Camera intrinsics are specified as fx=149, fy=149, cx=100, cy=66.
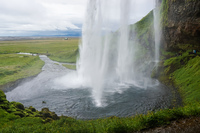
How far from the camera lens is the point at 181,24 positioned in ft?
125

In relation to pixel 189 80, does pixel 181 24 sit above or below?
above

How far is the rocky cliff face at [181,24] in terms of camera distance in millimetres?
34062

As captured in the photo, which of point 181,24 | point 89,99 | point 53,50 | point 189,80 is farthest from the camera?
point 53,50

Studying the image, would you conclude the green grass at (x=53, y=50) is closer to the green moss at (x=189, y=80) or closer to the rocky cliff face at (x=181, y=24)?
the rocky cliff face at (x=181, y=24)

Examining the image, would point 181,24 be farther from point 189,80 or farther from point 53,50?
point 53,50

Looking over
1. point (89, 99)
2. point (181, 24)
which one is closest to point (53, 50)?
point (181, 24)

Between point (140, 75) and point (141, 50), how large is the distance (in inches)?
580

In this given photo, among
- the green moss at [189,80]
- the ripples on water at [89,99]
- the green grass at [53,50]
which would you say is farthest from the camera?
the green grass at [53,50]

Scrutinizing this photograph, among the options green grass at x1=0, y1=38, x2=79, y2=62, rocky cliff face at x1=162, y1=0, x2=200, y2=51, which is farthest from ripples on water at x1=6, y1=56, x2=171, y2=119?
green grass at x1=0, y1=38, x2=79, y2=62

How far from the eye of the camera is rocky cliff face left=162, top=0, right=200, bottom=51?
112 feet

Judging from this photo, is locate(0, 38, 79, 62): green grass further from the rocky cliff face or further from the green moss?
the green moss

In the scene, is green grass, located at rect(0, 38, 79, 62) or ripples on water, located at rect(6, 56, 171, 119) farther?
green grass, located at rect(0, 38, 79, 62)

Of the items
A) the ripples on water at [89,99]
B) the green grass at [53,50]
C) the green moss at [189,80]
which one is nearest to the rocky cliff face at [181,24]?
the green moss at [189,80]

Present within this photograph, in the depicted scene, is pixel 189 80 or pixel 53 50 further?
pixel 53 50
